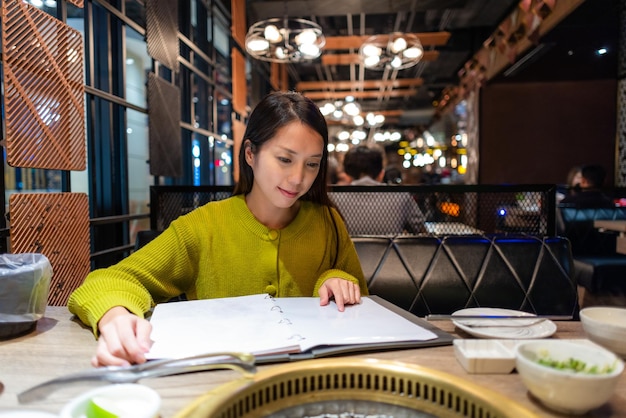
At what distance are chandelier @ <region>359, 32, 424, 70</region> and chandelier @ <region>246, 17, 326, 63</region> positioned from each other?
93 centimetres

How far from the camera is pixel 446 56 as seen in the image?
9414 mm

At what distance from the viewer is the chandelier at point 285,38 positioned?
4.39 metres

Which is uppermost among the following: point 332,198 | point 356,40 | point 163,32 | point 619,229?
point 356,40

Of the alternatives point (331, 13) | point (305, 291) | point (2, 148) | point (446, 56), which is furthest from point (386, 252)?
point (446, 56)

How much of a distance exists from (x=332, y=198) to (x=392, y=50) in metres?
3.20

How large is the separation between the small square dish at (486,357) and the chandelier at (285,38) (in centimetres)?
400

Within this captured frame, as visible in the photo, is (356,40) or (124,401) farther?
(356,40)

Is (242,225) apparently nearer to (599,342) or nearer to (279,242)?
(279,242)

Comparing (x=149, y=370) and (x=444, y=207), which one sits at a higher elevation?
(x=444, y=207)

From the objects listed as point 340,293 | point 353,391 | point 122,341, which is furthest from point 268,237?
point 353,391

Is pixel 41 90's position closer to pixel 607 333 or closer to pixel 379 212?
pixel 379 212

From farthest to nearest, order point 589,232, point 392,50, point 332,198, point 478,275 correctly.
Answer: point 392,50
point 589,232
point 332,198
point 478,275

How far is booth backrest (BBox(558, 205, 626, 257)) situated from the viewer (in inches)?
173

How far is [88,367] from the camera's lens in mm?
776
